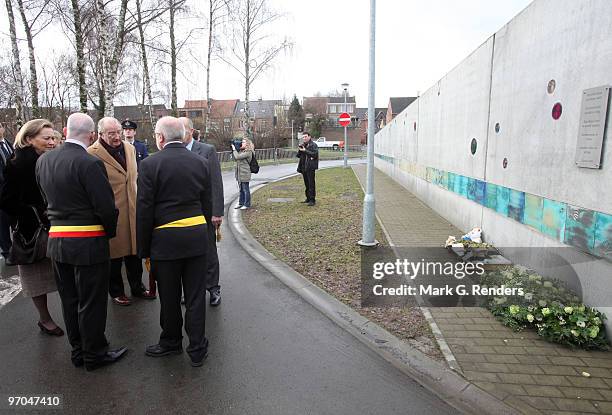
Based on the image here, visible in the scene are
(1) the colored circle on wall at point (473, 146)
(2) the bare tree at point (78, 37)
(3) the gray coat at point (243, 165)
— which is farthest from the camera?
(2) the bare tree at point (78, 37)

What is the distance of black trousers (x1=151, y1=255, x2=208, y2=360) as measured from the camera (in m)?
3.27

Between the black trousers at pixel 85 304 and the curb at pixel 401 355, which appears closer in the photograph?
the curb at pixel 401 355

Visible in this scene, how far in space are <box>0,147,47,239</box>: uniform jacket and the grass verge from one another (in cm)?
305

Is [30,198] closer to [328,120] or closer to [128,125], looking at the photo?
[128,125]

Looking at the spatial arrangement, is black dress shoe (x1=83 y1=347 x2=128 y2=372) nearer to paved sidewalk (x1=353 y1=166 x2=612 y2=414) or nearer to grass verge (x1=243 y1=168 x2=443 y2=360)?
grass verge (x1=243 y1=168 x2=443 y2=360)

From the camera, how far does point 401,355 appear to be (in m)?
3.43

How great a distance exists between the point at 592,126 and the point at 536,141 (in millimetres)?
1144

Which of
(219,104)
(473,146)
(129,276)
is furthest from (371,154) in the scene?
(219,104)

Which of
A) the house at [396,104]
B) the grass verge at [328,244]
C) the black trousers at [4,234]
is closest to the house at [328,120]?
the house at [396,104]

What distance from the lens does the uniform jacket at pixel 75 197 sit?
3.05m

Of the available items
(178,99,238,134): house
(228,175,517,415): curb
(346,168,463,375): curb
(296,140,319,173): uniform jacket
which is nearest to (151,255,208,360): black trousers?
(228,175,517,415): curb

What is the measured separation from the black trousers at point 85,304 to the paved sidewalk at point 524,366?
283 centimetres

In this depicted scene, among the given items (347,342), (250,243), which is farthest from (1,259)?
(347,342)

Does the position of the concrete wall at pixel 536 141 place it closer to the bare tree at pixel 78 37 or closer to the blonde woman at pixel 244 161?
the blonde woman at pixel 244 161
